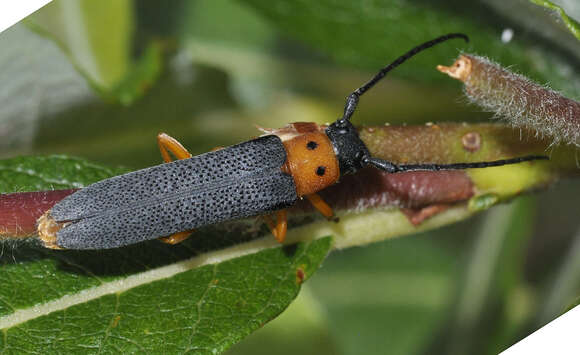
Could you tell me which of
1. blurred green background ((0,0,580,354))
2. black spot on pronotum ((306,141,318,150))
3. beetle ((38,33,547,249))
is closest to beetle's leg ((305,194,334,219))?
beetle ((38,33,547,249))

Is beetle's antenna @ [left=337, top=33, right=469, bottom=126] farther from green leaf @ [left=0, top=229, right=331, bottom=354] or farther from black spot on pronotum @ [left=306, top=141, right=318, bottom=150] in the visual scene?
green leaf @ [left=0, top=229, right=331, bottom=354]

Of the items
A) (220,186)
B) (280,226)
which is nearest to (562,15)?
(280,226)

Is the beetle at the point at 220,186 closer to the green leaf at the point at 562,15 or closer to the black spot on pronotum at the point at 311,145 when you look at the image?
the black spot on pronotum at the point at 311,145

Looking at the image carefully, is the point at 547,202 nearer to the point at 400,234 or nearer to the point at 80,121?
the point at 400,234

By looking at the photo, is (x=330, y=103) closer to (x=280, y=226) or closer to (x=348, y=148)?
(x=348, y=148)

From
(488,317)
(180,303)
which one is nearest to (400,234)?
(180,303)
